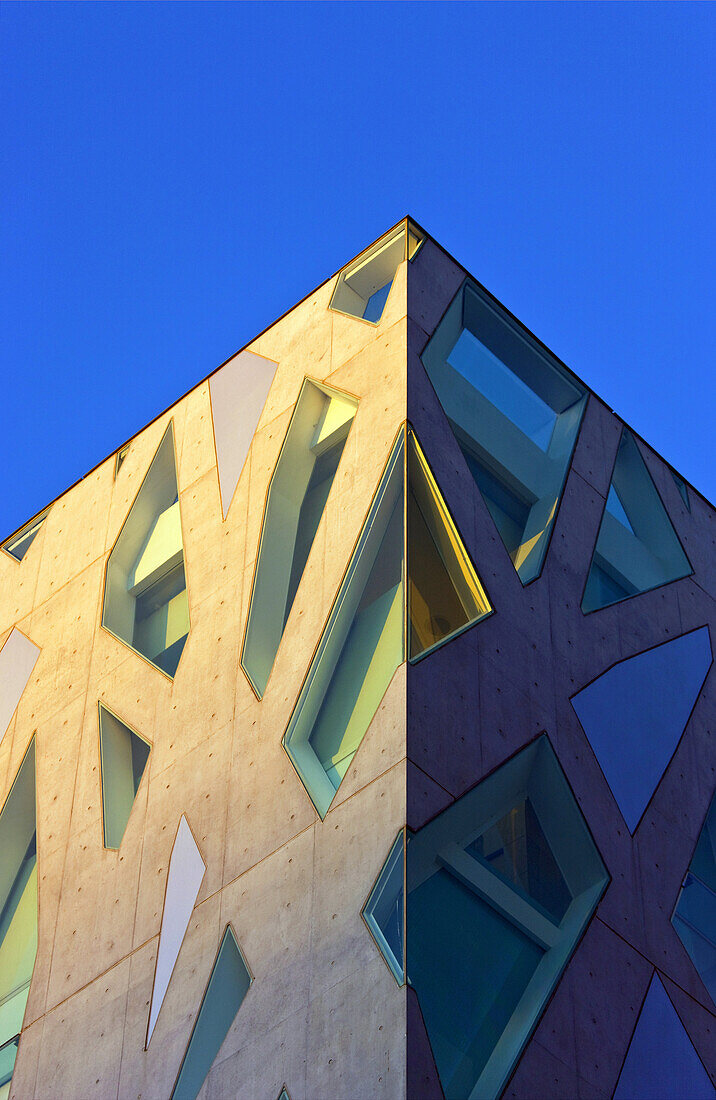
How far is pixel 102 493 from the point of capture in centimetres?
2241

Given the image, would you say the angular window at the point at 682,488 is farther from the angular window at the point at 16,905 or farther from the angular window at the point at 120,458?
the angular window at the point at 16,905

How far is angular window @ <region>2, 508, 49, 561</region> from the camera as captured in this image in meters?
23.6

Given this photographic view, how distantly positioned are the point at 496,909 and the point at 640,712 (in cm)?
416

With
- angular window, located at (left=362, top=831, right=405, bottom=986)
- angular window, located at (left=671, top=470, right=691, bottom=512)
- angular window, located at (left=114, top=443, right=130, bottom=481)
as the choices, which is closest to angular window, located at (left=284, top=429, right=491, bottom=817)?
angular window, located at (left=362, top=831, right=405, bottom=986)

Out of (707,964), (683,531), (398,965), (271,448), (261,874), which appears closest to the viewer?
(398,965)

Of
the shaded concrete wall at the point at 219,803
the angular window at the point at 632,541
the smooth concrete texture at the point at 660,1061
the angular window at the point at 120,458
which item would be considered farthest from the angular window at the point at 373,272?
the smooth concrete texture at the point at 660,1061

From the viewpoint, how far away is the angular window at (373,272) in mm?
19656

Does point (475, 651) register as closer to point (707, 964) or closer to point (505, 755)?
point (505, 755)

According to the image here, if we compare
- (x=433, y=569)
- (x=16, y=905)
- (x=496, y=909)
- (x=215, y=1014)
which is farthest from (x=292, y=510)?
(x=215, y=1014)

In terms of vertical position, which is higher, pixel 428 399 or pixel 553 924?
pixel 428 399

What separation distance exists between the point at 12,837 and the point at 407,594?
24.4ft

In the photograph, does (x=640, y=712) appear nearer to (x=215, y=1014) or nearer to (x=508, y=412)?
(x=508, y=412)

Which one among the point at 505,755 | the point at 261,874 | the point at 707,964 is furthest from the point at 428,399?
the point at 707,964

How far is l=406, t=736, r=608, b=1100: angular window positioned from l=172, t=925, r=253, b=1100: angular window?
1.95 metres
